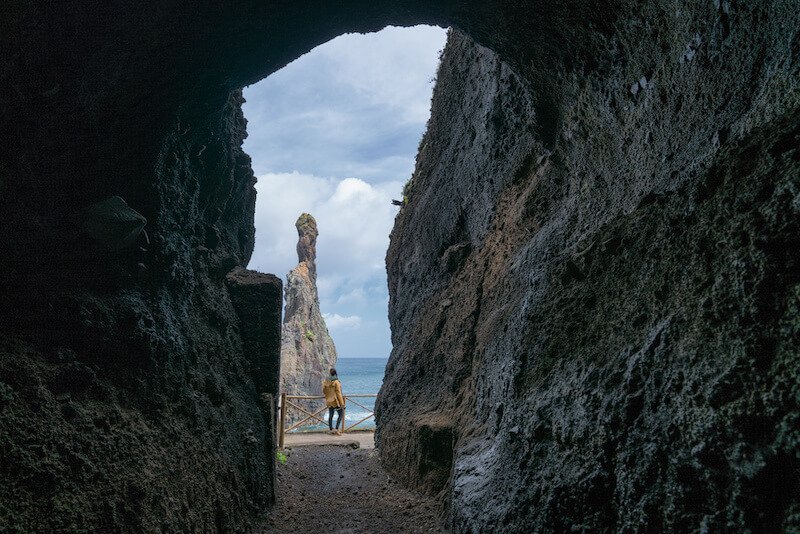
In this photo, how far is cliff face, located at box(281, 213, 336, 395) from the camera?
5619 cm

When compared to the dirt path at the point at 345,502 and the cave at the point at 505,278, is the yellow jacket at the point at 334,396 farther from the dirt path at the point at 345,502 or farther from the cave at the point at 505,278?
the cave at the point at 505,278

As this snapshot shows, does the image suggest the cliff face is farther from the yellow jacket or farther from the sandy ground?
the yellow jacket

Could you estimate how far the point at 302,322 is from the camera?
59.8 metres

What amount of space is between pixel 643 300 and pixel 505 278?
3.20m

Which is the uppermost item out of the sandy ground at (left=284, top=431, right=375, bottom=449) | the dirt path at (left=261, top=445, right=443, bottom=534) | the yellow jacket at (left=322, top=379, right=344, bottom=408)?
the yellow jacket at (left=322, top=379, right=344, bottom=408)

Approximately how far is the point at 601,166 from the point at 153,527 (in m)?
5.33

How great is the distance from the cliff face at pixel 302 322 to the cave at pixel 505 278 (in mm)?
50770

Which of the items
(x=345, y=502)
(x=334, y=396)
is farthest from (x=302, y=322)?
(x=345, y=502)

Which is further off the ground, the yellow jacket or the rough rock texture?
the rough rock texture

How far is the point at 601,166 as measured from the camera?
5055mm

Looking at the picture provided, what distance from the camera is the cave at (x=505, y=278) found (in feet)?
8.24

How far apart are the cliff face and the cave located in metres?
50.8

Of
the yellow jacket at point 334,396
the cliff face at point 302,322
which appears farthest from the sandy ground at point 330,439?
the cliff face at point 302,322

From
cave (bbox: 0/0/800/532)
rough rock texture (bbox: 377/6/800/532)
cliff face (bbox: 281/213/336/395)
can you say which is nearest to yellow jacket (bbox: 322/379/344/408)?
cave (bbox: 0/0/800/532)
